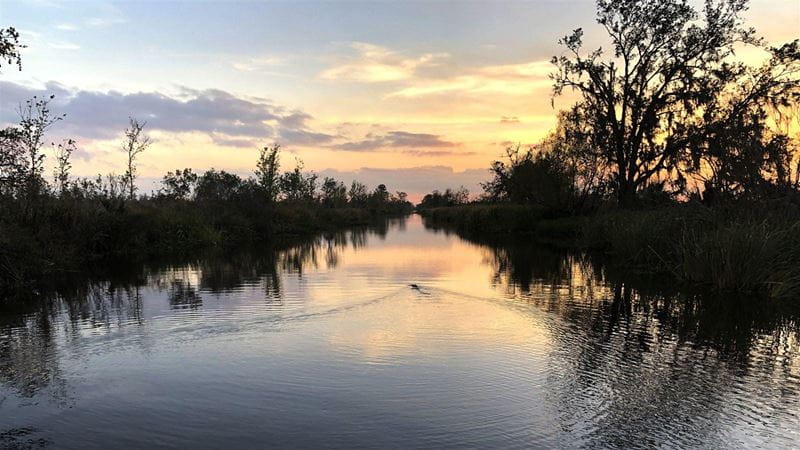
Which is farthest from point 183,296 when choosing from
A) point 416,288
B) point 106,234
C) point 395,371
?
point 106,234

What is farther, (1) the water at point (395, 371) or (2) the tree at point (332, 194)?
(2) the tree at point (332, 194)

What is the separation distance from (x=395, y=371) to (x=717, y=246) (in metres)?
9.82

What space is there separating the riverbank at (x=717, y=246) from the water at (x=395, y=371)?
1373 millimetres

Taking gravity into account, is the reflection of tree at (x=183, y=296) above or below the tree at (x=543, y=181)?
below

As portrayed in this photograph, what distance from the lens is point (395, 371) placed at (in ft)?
22.1

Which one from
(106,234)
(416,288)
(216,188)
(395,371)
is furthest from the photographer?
(216,188)

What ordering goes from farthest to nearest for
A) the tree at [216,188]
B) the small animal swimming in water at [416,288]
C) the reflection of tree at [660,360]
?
the tree at [216,188], the small animal swimming in water at [416,288], the reflection of tree at [660,360]

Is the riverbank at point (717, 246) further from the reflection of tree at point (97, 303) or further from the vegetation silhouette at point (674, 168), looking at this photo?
the reflection of tree at point (97, 303)

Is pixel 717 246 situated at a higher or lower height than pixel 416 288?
higher

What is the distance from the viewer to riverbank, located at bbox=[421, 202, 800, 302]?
462 inches

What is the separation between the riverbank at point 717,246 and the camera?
11.7m

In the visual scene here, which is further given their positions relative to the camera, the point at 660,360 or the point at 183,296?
the point at 183,296

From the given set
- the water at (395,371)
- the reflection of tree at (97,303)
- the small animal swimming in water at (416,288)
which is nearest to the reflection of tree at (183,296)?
the reflection of tree at (97,303)

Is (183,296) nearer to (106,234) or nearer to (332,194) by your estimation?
(106,234)
